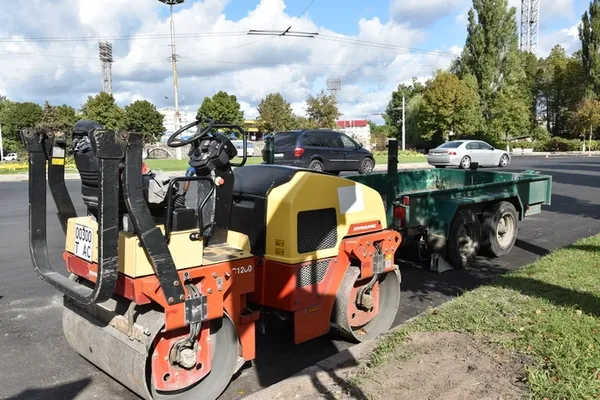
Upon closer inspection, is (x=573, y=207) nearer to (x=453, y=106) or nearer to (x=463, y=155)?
(x=463, y=155)

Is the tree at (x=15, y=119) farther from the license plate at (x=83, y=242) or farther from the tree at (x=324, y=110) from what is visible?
the license plate at (x=83, y=242)

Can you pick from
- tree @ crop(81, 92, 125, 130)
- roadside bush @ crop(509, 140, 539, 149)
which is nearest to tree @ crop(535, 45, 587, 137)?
roadside bush @ crop(509, 140, 539, 149)

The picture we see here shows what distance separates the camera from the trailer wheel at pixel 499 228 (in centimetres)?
794

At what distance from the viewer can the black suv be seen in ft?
58.4

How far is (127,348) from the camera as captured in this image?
130 inches

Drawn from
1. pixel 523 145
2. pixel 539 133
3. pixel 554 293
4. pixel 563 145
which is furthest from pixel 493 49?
pixel 554 293

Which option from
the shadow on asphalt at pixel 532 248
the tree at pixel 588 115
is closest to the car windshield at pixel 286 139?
the shadow on asphalt at pixel 532 248

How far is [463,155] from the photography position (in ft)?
84.3

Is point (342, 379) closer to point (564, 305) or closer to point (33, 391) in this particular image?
point (33, 391)

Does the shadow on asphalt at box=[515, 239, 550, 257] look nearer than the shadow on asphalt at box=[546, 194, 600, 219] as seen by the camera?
Yes

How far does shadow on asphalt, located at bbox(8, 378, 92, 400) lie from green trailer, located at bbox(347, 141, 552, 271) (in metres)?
4.10

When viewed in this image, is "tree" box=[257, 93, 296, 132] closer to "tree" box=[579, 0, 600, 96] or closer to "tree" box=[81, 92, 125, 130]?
"tree" box=[81, 92, 125, 130]

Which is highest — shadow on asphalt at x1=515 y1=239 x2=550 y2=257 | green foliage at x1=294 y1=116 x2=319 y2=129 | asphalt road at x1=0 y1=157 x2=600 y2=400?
green foliage at x1=294 y1=116 x2=319 y2=129

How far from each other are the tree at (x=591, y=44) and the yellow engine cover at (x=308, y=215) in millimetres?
61244
